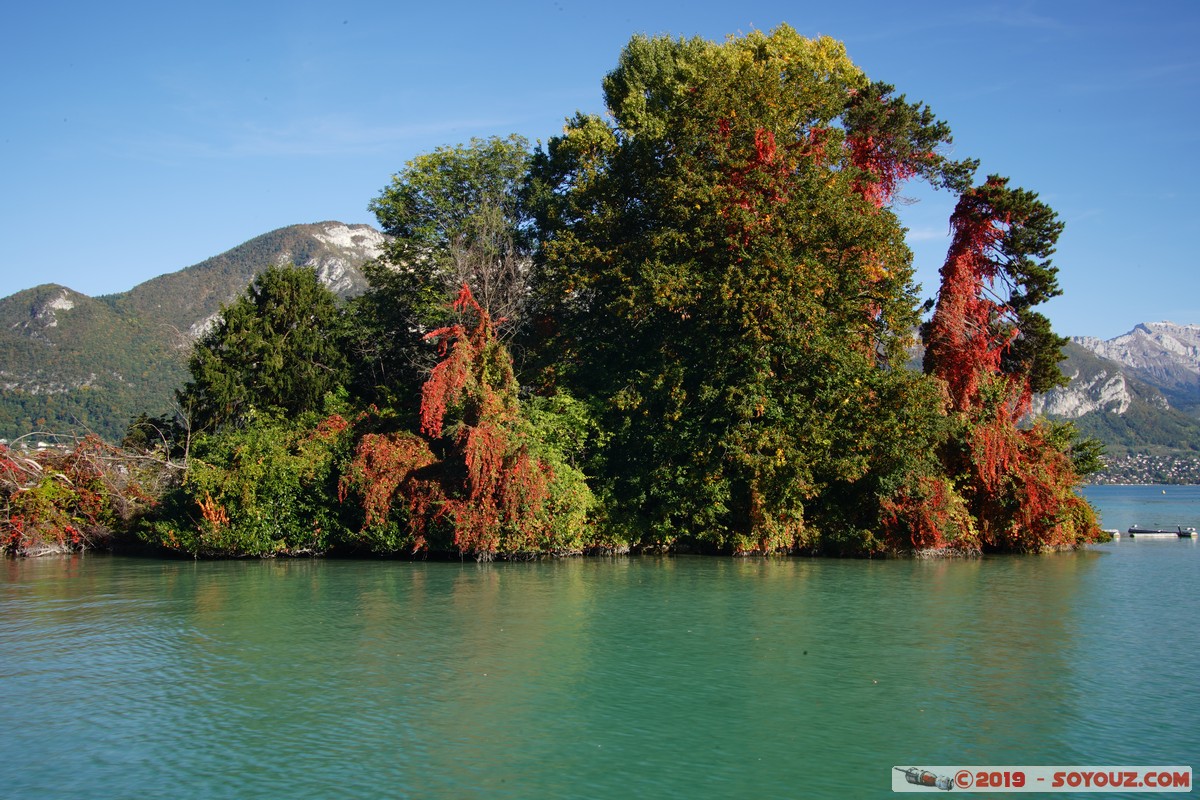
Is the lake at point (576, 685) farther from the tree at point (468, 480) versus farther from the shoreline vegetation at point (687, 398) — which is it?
the shoreline vegetation at point (687, 398)

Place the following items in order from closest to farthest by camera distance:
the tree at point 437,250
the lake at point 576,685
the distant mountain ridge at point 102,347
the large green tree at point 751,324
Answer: the lake at point 576,685, the large green tree at point 751,324, the tree at point 437,250, the distant mountain ridge at point 102,347

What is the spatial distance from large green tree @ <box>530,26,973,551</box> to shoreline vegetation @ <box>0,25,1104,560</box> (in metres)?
0.09

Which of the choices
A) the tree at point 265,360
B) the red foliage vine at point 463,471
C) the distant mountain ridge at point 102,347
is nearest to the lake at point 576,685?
the red foliage vine at point 463,471

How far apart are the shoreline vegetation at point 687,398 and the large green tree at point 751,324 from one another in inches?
3.6

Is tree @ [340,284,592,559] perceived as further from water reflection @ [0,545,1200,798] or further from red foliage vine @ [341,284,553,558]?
water reflection @ [0,545,1200,798]

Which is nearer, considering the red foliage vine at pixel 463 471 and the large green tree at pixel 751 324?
the red foliage vine at pixel 463 471

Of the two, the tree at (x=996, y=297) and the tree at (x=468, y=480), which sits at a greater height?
the tree at (x=996, y=297)

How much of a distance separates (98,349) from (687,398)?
9266cm

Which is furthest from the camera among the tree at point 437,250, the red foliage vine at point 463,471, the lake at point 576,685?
the tree at point 437,250

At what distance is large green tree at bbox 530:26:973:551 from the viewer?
90.2 ft

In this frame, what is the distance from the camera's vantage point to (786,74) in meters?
31.2

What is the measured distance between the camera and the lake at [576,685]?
1021 centimetres

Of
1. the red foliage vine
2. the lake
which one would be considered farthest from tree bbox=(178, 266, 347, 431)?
the lake

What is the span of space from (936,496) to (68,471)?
26.5 metres
